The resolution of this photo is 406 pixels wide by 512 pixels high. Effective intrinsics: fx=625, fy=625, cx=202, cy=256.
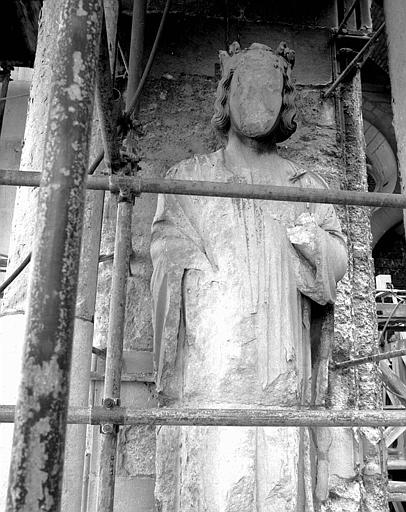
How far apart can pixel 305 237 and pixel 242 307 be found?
0.38 meters

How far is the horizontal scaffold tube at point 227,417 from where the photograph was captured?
5.49 ft

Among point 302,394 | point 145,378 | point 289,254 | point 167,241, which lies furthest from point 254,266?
point 145,378

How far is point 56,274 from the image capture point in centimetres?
92

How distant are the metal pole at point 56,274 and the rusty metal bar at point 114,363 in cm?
88

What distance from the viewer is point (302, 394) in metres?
2.43

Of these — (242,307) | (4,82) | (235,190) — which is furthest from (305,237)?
(4,82)

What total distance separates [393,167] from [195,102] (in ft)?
31.2

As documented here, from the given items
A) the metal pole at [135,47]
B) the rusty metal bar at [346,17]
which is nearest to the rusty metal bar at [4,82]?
the metal pole at [135,47]

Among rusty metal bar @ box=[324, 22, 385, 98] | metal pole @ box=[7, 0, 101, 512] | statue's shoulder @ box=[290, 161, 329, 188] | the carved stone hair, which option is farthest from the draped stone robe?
metal pole @ box=[7, 0, 101, 512]

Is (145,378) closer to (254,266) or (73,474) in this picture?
(73,474)

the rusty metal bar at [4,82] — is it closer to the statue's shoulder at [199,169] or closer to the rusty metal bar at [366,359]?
the statue's shoulder at [199,169]

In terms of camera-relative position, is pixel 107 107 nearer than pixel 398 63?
Yes

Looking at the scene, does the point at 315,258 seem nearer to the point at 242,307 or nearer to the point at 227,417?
the point at 242,307

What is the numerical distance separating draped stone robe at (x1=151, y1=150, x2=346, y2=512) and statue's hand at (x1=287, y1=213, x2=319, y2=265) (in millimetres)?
28
